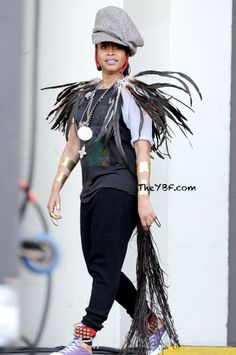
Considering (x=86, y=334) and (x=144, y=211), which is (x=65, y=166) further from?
(x=86, y=334)

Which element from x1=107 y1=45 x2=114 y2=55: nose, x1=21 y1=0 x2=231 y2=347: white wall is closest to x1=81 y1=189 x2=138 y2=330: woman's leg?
x1=107 y1=45 x2=114 y2=55: nose

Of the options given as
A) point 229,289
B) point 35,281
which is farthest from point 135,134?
point 35,281

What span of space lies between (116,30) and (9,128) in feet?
8.81

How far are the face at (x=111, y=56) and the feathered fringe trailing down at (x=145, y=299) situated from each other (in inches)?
27.0

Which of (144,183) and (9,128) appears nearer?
(9,128)

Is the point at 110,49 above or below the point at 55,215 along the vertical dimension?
above

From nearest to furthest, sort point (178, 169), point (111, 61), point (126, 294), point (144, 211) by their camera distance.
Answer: point (144, 211) → point (111, 61) → point (126, 294) → point (178, 169)

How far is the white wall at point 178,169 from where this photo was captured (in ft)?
17.5

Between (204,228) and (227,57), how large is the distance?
93cm

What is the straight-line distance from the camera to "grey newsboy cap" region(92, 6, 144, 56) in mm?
4234

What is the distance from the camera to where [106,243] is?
4078mm

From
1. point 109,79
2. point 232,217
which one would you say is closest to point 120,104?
point 109,79

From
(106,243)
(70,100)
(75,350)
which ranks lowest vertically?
(75,350)

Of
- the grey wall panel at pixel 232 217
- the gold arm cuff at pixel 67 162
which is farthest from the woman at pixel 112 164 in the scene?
the grey wall panel at pixel 232 217
